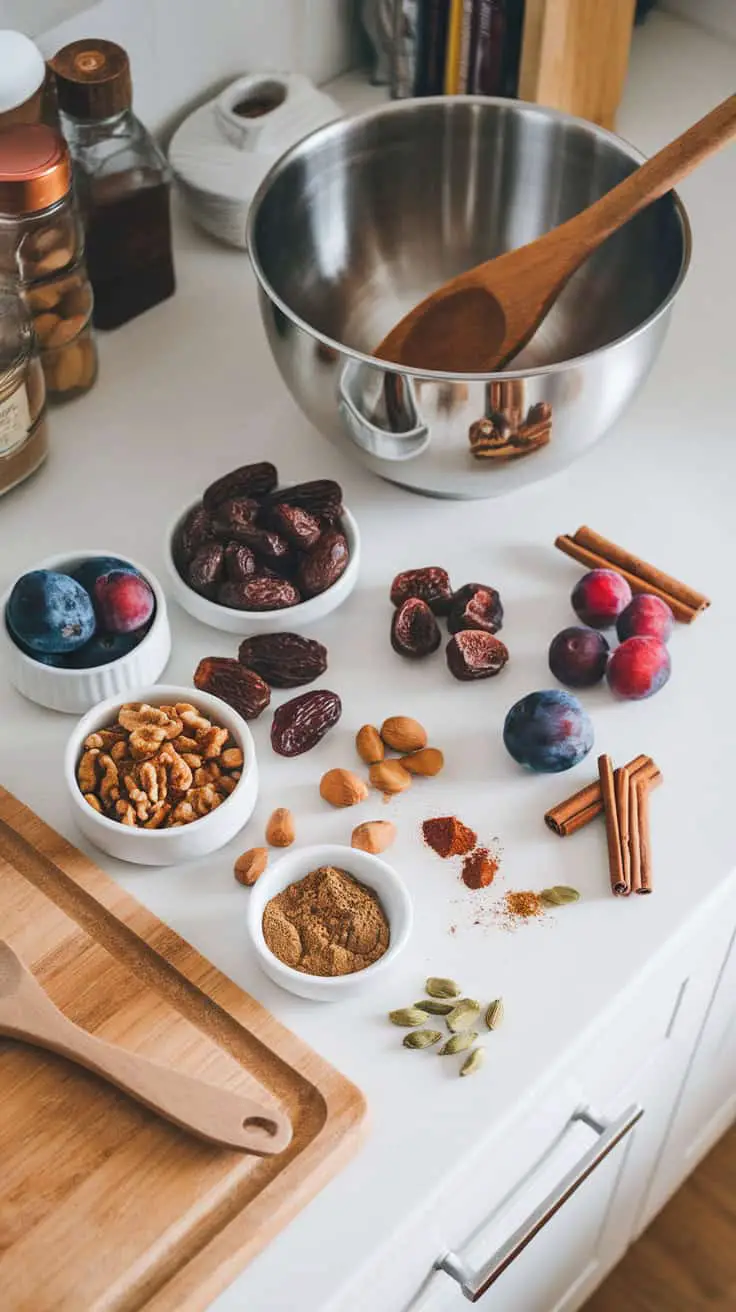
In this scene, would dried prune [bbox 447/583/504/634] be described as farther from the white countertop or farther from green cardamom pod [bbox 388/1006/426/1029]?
green cardamom pod [bbox 388/1006/426/1029]

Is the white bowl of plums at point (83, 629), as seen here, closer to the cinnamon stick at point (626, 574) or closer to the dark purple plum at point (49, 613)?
the dark purple plum at point (49, 613)

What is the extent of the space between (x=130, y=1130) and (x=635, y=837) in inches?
14.5

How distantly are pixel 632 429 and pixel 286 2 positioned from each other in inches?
22.5

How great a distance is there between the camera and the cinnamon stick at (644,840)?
93 centimetres

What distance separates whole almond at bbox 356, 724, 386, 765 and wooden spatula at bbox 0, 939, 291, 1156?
10.2 inches

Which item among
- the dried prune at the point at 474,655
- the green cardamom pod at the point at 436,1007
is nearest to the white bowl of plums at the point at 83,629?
the dried prune at the point at 474,655

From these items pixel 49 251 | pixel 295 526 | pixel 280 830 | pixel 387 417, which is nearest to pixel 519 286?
pixel 387 417

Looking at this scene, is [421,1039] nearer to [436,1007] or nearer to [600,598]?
[436,1007]

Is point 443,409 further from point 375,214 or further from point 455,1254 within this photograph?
point 455,1254

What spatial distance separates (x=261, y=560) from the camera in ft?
3.51

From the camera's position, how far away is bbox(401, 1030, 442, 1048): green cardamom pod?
0.86 m

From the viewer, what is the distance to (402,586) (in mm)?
1097

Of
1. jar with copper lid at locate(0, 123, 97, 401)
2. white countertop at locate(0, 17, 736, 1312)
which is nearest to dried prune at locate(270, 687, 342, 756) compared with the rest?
white countertop at locate(0, 17, 736, 1312)

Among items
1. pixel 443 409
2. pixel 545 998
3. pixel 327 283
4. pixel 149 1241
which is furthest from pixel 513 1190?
pixel 327 283
